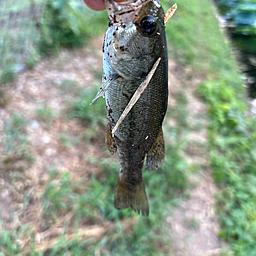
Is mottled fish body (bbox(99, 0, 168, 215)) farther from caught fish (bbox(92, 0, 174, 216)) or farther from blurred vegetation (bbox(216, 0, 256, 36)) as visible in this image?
blurred vegetation (bbox(216, 0, 256, 36))

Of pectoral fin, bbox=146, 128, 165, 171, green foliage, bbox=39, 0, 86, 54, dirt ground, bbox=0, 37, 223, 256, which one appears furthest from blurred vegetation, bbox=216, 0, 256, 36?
pectoral fin, bbox=146, 128, 165, 171

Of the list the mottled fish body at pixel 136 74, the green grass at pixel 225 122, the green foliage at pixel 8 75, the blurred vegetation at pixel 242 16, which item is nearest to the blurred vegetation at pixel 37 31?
the green foliage at pixel 8 75

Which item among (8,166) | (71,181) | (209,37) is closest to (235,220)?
(71,181)

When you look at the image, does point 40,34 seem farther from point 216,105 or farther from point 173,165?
point 216,105

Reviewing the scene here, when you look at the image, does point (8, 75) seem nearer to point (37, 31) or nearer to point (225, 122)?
point (37, 31)

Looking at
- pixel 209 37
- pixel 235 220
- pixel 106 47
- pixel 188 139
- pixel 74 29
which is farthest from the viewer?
pixel 209 37

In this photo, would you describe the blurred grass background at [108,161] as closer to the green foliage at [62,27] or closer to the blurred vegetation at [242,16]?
the green foliage at [62,27]
